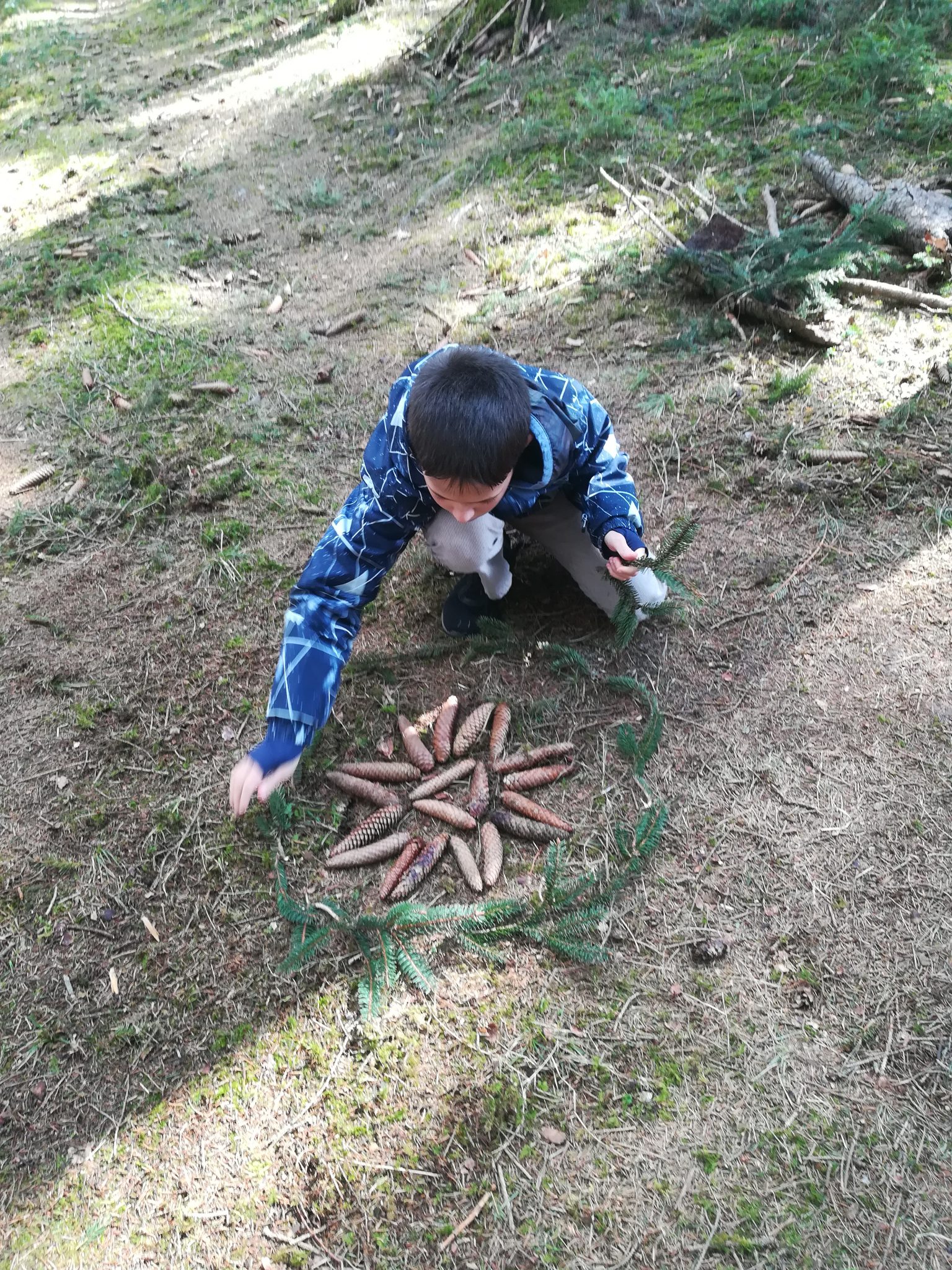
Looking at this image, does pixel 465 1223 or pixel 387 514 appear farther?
pixel 387 514

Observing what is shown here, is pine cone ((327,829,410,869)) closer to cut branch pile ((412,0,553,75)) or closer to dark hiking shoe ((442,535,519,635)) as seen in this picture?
dark hiking shoe ((442,535,519,635))

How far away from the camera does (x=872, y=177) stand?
5.02m

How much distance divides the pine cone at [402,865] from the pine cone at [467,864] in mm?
114

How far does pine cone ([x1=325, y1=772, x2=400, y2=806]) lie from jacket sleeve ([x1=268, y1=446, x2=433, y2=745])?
38 centimetres

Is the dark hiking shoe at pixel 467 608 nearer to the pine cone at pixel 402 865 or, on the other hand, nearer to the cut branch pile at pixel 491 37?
the pine cone at pixel 402 865

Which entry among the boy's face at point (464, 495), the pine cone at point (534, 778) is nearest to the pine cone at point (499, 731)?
the pine cone at point (534, 778)

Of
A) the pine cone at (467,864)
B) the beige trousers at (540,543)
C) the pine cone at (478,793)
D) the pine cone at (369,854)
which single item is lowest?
the pine cone at (467,864)

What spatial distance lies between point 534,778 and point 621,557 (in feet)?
2.67

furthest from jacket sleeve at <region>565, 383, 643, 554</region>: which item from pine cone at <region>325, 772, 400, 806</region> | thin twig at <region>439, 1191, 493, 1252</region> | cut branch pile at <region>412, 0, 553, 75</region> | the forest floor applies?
cut branch pile at <region>412, 0, 553, 75</region>

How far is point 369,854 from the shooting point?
2.57 meters

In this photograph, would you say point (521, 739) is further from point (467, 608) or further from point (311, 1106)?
point (311, 1106)

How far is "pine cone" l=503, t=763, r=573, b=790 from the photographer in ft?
8.91

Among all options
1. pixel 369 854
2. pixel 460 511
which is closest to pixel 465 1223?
pixel 369 854

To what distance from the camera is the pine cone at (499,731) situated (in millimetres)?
2830
